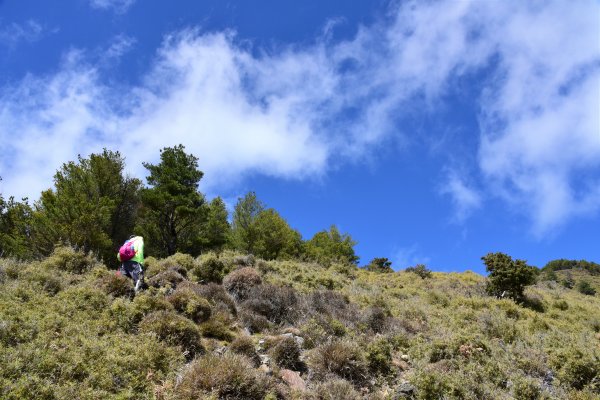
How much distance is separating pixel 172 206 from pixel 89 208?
5.18 m

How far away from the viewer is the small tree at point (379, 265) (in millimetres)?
36031

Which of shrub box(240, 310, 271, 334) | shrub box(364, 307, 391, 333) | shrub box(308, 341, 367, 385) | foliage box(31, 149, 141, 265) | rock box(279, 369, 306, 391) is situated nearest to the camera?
rock box(279, 369, 306, 391)

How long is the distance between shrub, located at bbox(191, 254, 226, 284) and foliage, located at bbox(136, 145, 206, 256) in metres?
10.5

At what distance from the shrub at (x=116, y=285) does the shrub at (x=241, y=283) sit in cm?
340

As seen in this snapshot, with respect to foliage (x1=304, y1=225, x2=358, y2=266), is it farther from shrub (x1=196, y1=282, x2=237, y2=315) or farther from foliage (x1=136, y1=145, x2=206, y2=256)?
shrub (x1=196, y1=282, x2=237, y2=315)

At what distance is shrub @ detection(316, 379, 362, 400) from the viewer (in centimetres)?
666

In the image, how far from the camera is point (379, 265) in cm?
3919

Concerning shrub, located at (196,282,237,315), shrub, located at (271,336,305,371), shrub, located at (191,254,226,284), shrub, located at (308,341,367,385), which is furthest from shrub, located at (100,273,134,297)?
shrub, located at (308,341,367,385)

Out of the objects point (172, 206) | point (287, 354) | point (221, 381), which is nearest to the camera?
point (221, 381)

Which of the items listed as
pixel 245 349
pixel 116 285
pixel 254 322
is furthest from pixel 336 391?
pixel 116 285

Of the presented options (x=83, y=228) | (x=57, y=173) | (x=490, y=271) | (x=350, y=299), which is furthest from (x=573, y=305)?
(x=57, y=173)

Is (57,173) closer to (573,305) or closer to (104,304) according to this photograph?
(104,304)

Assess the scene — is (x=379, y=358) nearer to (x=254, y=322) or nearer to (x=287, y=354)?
(x=287, y=354)

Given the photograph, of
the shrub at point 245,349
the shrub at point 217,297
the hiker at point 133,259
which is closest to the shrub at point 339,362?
the shrub at point 245,349
